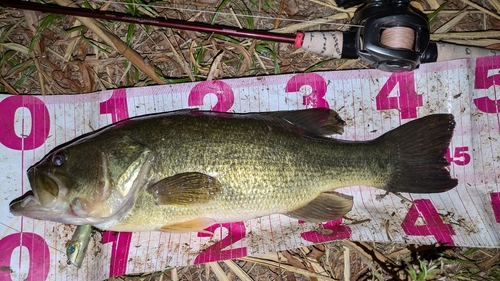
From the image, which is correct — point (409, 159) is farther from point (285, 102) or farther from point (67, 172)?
point (67, 172)

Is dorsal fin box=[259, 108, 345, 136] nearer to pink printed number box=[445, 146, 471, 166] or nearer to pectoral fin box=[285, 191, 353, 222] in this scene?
pectoral fin box=[285, 191, 353, 222]

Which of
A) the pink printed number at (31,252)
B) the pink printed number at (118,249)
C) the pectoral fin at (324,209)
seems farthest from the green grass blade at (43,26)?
the pectoral fin at (324,209)

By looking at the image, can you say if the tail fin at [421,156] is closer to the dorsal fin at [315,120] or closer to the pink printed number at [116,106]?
the dorsal fin at [315,120]

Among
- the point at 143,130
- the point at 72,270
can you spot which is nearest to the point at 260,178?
the point at 143,130

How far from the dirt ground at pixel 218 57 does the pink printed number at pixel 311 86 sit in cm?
12

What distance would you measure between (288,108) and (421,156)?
105 cm

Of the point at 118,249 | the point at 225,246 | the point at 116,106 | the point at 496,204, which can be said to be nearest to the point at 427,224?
the point at 496,204

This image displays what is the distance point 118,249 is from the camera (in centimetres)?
306

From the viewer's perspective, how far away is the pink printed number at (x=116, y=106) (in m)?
3.16

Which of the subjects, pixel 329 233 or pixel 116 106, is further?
pixel 116 106

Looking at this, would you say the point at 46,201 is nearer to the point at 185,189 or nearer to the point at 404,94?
the point at 185,189

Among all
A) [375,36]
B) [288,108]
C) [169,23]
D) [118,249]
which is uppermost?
[169,23]

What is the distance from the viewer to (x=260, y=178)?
2584 mm

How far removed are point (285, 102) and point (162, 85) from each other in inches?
38.8
